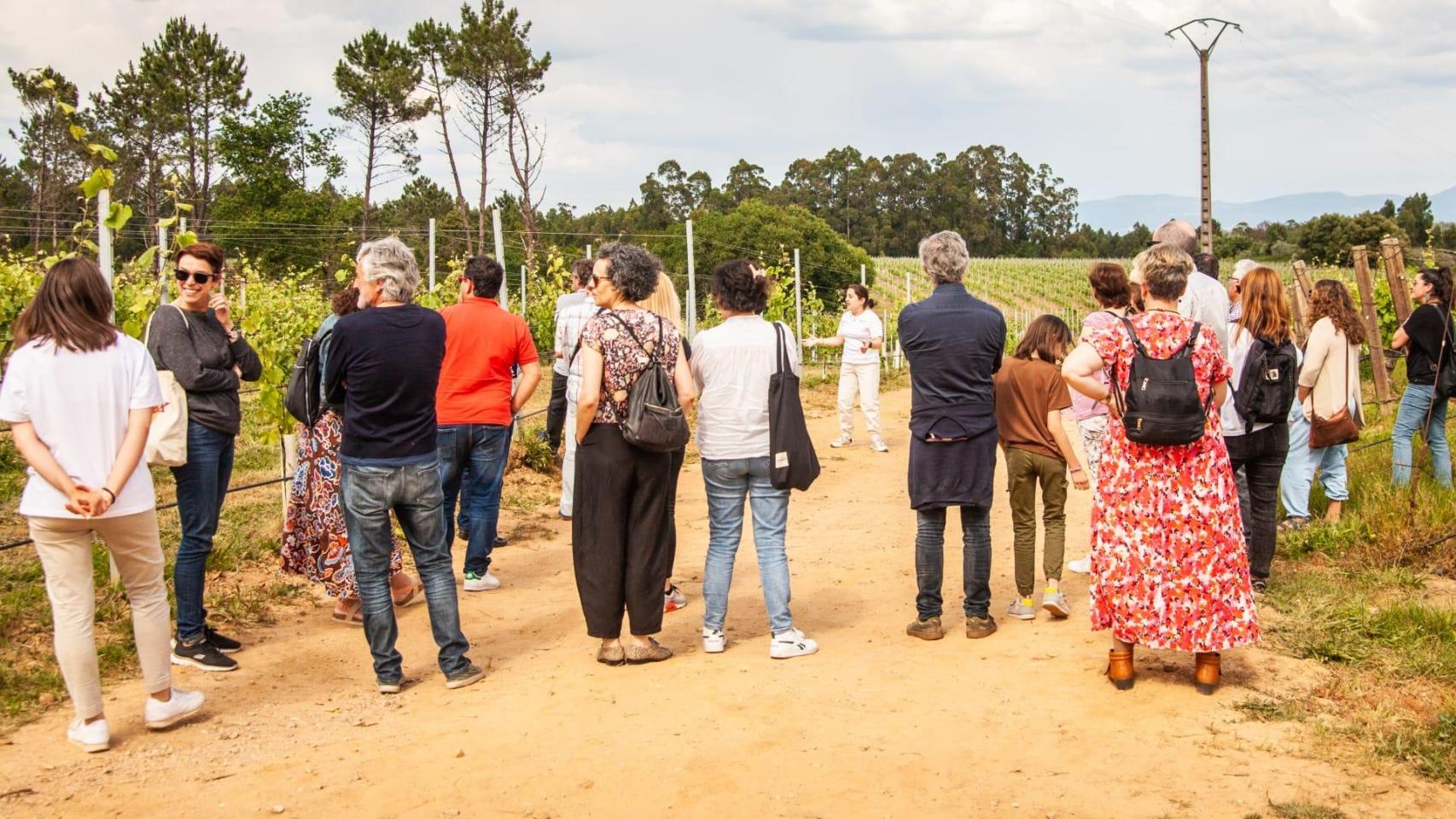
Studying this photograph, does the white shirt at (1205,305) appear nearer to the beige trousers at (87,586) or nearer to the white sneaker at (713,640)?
the white sneaker at (713,640)

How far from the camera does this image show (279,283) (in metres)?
23.2

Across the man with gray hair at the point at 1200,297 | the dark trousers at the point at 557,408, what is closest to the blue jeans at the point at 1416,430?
the man with gray hair at the point at 1200,297

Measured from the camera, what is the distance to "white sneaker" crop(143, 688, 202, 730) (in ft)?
13.9

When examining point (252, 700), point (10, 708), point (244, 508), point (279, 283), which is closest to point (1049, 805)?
point (252, 700)

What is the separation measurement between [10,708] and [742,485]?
2898 millimetres

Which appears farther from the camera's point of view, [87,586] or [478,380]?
[478,380]

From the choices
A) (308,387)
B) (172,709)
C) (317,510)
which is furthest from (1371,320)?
(172,709)

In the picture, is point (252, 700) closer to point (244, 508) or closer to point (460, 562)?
point (460, 562)

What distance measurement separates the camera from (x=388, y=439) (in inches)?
180

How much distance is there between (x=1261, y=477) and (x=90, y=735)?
504cm

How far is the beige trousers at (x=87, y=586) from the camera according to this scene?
396cm

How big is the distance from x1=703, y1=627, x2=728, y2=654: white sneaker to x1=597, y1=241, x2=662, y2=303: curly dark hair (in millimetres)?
1481

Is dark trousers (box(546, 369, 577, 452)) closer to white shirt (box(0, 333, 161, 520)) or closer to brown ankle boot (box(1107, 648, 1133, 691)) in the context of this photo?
white shirt (box(0, 333, 161, 520))

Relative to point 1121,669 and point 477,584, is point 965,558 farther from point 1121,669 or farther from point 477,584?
point 477,584
